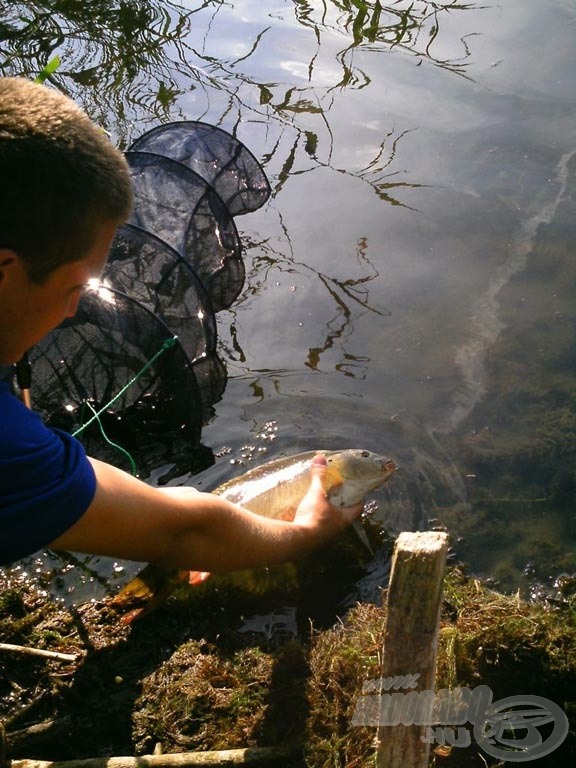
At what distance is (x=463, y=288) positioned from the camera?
6688mm

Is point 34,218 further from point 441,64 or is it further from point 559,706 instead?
point 441,64

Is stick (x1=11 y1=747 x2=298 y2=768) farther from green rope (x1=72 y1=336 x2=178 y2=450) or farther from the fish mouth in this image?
green rope (x1=72 y1=336 x2=178 y2=450)

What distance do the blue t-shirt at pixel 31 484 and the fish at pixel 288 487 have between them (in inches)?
75.4

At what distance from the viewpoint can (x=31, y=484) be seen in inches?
80.7

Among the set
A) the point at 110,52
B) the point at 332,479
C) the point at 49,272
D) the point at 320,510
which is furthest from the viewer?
the point at 110,52

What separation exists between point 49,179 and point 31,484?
2.65 ft

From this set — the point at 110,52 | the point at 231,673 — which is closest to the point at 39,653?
the point at 231,673

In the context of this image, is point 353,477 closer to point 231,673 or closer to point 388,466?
point 388,466

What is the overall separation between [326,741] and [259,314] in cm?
405

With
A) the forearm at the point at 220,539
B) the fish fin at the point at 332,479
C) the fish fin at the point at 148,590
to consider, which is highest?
the forearm at the point at 220,539

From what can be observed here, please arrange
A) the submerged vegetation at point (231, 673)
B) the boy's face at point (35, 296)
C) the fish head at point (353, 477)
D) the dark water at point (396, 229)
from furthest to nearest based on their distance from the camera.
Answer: the dark water at point (396, 229), the fish head at point (353, 477), the submerged vegetation at point (231, 673), the boy's face at point (35, 296)

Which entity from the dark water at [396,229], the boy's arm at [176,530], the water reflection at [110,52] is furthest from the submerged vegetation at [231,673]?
the water reflection at [110,52]

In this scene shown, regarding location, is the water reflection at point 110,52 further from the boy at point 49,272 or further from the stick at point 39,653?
the boy at point 49,272

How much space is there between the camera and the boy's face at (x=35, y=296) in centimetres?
213
